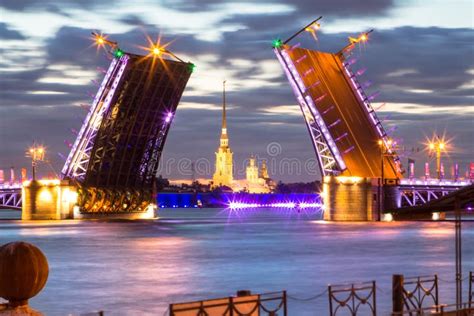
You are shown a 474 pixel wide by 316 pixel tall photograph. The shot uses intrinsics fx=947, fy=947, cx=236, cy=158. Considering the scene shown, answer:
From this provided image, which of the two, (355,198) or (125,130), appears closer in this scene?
(125,130)

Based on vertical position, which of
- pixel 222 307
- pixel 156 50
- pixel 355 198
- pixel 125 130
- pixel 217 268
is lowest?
pixel 217 268

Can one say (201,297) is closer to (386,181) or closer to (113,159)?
(113,159)

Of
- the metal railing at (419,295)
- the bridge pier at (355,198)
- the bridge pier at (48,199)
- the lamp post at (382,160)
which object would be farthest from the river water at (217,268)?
the bridge pier at (48,199)

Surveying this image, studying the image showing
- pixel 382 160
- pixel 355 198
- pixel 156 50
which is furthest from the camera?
pixel 355 198

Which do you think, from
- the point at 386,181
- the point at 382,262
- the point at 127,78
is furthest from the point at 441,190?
the point at 382,262

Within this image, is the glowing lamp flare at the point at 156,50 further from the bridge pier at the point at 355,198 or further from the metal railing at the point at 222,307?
the metal railing at the point at 222,307

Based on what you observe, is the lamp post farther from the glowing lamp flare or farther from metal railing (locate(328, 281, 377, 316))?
metal railing (locate(328, 281, 377, 316))

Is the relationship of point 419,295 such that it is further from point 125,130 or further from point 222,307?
point 125,130

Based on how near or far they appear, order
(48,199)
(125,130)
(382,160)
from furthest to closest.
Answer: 1. (48,199)
2. (382,160)
3. (125,130)

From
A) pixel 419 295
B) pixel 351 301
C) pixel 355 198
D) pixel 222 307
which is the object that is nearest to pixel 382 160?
pixel 355 198

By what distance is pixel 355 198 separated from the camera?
8250 cm

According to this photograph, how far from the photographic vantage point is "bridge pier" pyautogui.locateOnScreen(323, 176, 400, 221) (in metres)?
80.9

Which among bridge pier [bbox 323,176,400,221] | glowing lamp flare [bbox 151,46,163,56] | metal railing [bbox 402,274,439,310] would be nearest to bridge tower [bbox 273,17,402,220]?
bridge pier [bbox 323,176,400,221]

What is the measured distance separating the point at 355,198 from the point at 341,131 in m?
9.40
